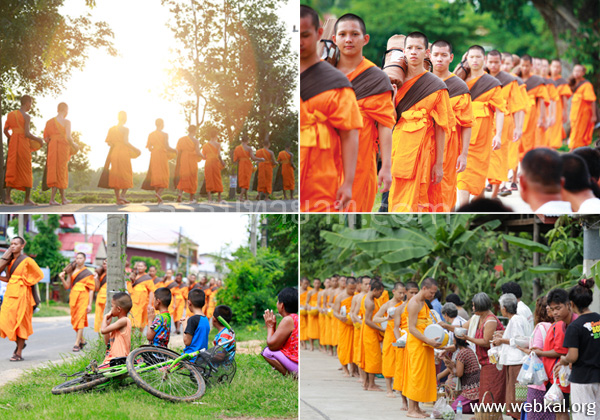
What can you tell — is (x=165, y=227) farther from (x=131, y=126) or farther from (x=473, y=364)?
(x=473, y=364)

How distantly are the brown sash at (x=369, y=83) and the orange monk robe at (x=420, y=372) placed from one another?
2140 millimetres

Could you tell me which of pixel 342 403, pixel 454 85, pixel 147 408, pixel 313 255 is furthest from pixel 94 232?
pixel 313 255

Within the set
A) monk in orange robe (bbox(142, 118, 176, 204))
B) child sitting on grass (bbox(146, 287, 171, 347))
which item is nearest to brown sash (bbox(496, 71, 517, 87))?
monk in orange robe (bbox(142, 118, 176, 204))

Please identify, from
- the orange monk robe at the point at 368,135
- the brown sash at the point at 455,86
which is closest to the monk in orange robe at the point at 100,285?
the orange monk robe at the point at 368,135

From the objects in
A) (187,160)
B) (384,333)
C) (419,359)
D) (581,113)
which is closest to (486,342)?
(419,359)

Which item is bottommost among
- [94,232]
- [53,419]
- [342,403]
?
[342,403]

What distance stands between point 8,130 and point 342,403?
405cm

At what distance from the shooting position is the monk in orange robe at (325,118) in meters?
4.63

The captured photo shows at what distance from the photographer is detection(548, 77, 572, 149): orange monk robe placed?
898 cm

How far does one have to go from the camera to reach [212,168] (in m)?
5.78

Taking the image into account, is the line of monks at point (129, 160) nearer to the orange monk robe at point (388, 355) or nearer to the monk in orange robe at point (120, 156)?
the monk in orange robe at point (120, 156)

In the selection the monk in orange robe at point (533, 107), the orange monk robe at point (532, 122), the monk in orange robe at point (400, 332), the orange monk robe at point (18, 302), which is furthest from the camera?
the monk in orange robe at point (533, 107)

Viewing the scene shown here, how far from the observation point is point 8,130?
5.54 meters

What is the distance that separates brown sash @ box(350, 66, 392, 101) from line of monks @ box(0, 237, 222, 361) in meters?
2.46
